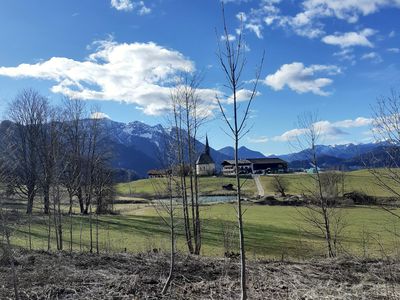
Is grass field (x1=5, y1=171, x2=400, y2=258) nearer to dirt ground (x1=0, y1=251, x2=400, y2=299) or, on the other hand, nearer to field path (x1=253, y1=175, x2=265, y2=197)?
dirt ground (x1=0, y1=251, x2=400, y2=299)

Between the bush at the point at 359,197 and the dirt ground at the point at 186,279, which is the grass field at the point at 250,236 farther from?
the bush at the point at 359,197

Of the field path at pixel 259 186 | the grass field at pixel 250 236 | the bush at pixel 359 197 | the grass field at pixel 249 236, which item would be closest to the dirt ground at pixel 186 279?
the grass field at pixel 250 236

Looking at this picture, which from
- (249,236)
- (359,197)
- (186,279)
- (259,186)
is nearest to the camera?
(186,279)

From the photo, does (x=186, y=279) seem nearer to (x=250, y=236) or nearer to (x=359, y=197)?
(x=250, y=236)

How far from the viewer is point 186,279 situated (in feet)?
32.4

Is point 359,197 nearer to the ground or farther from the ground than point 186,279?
nearer to the ground

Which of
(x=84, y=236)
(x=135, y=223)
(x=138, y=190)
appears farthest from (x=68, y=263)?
(x=138, y=190)

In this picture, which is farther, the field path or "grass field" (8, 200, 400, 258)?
the field path

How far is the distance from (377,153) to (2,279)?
10.8m

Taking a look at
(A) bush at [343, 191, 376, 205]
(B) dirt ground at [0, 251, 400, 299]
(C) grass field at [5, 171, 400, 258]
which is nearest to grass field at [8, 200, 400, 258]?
(C) grass field at [5, 171, 400, 258]

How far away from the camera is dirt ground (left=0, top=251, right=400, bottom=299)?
8188mm

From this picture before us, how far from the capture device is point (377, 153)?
33.1 feet

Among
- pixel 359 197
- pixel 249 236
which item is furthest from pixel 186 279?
pixel 359 197

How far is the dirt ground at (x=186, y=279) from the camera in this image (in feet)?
26.9
